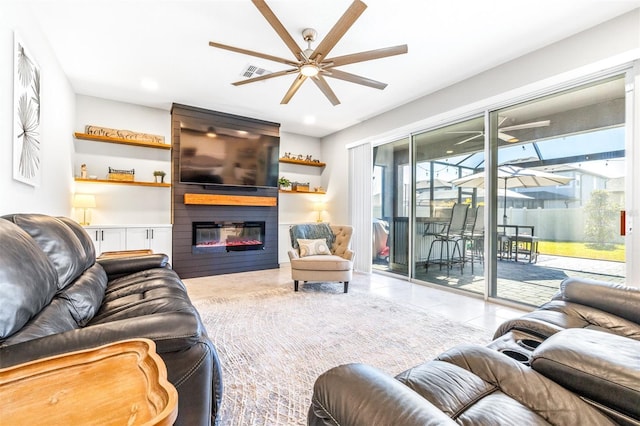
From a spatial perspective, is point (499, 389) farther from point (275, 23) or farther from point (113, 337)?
point (275, 23)

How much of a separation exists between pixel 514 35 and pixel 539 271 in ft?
8.23

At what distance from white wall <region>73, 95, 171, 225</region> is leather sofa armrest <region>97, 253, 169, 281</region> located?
7.50ft

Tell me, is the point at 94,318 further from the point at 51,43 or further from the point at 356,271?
the point at 356,271

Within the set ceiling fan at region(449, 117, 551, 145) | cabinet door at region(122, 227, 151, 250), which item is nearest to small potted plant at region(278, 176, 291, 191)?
cabinet door at region(122, 227, 151, 250)

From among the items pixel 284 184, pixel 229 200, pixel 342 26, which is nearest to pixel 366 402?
pixel 342 26

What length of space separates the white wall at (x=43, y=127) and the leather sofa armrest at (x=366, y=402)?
2.46 meters

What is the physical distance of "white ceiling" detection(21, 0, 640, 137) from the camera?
7.95ft

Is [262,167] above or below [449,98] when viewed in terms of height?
below

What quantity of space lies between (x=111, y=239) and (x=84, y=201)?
0.62m

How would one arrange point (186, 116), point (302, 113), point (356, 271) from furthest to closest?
point (356, 271) → point (302, 113) → point (186, 116)

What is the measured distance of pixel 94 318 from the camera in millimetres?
1589

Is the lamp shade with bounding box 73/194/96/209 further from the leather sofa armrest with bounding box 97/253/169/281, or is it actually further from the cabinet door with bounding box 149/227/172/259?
the leather sofa armrest with bounding box 97/253/169/281

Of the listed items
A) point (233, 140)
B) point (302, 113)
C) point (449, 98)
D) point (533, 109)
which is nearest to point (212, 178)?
point (233, 140)

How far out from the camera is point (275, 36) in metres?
2.85
